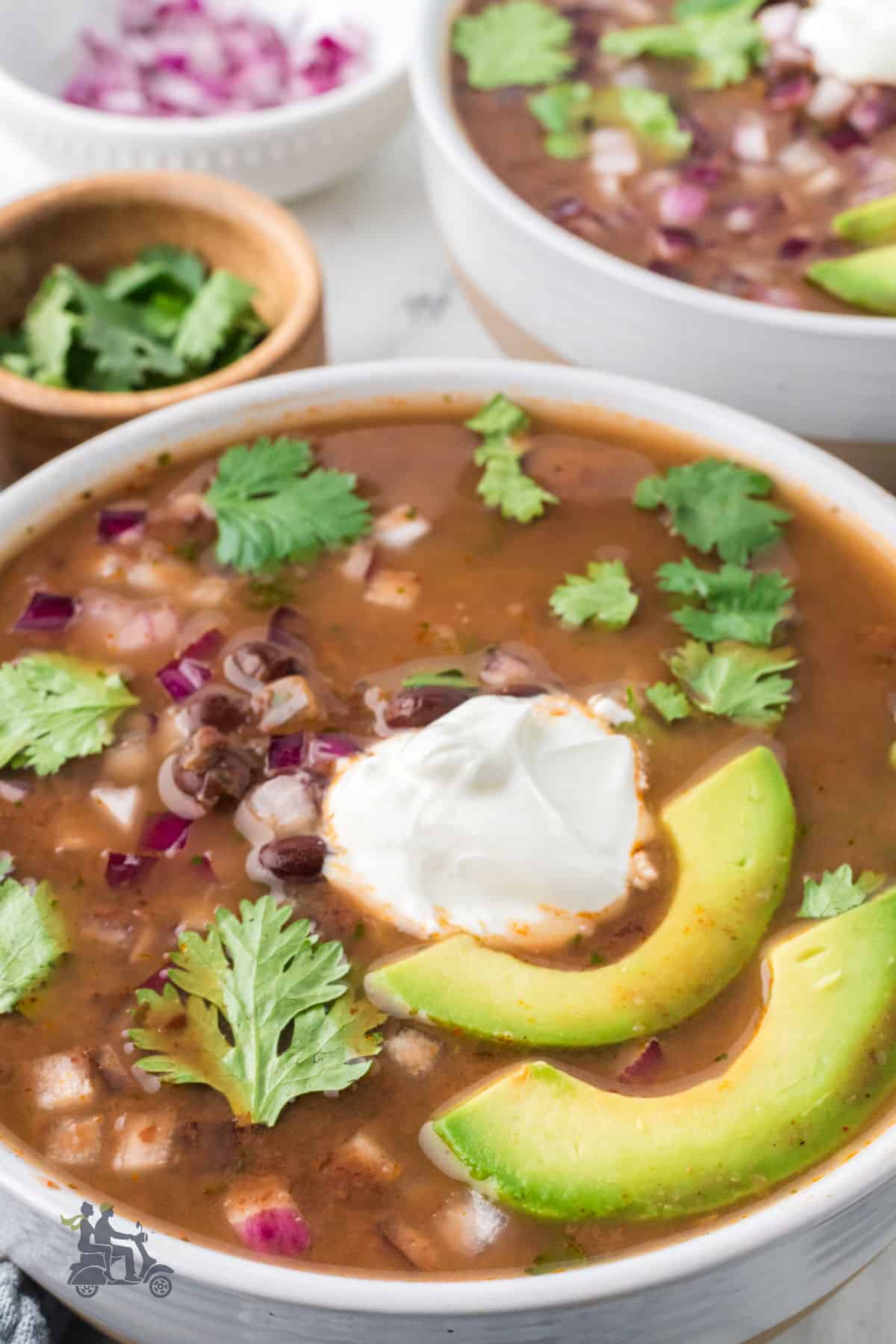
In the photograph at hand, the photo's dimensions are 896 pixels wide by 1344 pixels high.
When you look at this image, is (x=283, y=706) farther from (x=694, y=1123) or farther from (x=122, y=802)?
(x=694, y=1123)

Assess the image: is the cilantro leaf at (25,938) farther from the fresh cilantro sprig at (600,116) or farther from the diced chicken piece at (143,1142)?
the fresh cilantro sprig at (600,116)

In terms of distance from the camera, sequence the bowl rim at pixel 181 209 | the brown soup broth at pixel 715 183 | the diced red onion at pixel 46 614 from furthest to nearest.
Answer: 1. the brown soup broth at pixel 715 183
2. the bowl rim at pixel 181 209
3. the diced red onion at pixel 46 614

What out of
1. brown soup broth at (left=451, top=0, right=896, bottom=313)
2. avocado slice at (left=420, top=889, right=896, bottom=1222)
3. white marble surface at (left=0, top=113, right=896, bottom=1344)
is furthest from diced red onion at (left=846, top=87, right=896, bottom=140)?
avocado slice at (left=420, top=889, right=896, bottom=1222)

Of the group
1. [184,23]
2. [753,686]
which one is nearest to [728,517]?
[753,686]

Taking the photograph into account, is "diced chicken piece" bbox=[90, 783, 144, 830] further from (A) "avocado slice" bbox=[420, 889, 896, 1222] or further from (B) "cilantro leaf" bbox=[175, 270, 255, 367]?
(B) "cilantro leaf" bbox=[175, 270, 255, 367]

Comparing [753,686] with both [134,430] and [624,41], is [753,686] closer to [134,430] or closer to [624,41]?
[134,430]

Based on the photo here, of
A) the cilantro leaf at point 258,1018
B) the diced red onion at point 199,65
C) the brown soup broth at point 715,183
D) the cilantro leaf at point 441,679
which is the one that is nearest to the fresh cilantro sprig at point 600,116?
the brown soup broth at point 715,183
